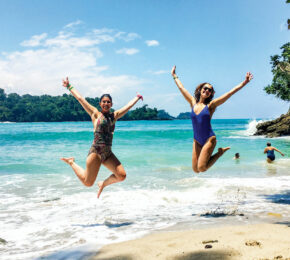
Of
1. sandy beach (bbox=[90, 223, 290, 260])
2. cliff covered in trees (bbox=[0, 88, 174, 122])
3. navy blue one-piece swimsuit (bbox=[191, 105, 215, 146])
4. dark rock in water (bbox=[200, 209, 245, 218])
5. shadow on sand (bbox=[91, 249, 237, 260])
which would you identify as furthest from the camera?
cliff covered in trees (bbox=[0, 88, 174, 122])

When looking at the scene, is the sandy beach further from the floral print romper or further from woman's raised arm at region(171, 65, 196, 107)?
woman's raised arm at region(171, 65, 196, 107)

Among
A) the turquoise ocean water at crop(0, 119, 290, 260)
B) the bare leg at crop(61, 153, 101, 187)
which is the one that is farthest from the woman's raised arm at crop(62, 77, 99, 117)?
the turquoise ocean water at crop(0, 119, 290, 260)

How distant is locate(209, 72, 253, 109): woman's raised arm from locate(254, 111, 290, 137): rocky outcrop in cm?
4563

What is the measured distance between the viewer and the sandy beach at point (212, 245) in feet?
21.3

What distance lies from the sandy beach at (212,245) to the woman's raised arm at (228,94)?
299 centimetres

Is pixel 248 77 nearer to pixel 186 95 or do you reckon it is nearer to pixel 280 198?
pixel 186 95

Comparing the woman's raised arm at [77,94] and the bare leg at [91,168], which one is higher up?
the woman's raised arm at [77,94]

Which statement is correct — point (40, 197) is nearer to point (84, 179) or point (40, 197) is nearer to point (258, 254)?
point (84, 179)

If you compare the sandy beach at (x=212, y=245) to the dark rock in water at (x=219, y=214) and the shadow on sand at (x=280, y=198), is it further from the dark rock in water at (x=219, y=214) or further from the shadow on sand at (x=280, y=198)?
the shadow on sand at (x=280, y=198)

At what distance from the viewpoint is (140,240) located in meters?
8.07

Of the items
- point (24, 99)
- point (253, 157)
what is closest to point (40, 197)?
point (253, 157)

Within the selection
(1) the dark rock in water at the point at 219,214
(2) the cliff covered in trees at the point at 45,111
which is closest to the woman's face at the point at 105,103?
(1) the dark rock in water at the point at 219,214

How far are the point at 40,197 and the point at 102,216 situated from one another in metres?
4.21

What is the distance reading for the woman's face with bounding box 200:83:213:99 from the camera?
700 cm
